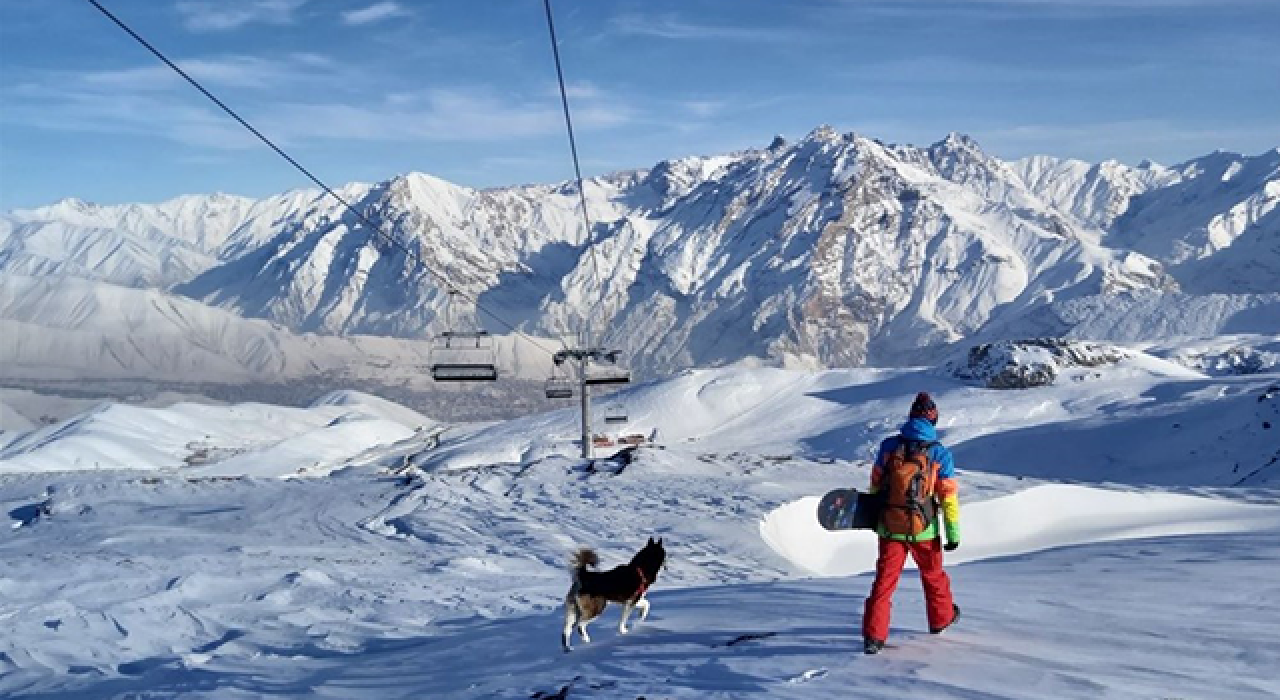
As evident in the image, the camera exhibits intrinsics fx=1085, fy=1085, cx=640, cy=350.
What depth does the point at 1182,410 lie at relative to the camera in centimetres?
6838

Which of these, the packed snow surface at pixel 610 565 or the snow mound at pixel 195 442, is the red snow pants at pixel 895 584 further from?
the snow mound at pixel 195 442

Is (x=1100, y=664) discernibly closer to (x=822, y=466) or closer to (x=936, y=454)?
(x=936, y=454)

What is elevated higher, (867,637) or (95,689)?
(867,637)

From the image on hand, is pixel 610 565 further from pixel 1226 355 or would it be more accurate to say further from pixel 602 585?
pixel 1226 355

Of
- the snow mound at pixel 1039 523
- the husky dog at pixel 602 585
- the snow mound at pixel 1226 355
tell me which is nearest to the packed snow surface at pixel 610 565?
the snow mound at pixel 1039 523

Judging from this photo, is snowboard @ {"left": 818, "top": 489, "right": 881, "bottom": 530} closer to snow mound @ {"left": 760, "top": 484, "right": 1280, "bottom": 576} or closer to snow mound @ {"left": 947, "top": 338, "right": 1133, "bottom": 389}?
snow mound @ {"left": 760, "top": 484, "right": 1280, "bottom": 576}

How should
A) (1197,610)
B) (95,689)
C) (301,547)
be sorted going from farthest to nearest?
1. (301,547)
2. (95,689)
3. (1197,610)

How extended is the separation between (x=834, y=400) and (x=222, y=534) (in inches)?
3202

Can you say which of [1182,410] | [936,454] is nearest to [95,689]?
[936,454]

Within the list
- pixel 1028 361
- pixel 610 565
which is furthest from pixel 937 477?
pixel 1028 361

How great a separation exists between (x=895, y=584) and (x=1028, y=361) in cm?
9304

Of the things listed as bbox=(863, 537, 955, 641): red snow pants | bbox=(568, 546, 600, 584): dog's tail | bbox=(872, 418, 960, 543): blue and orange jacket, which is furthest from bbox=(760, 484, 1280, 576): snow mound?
bbox=(872, 418, 960, 543): blue and orange jacket

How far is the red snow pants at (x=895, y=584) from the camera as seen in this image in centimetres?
880

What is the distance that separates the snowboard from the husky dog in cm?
163
